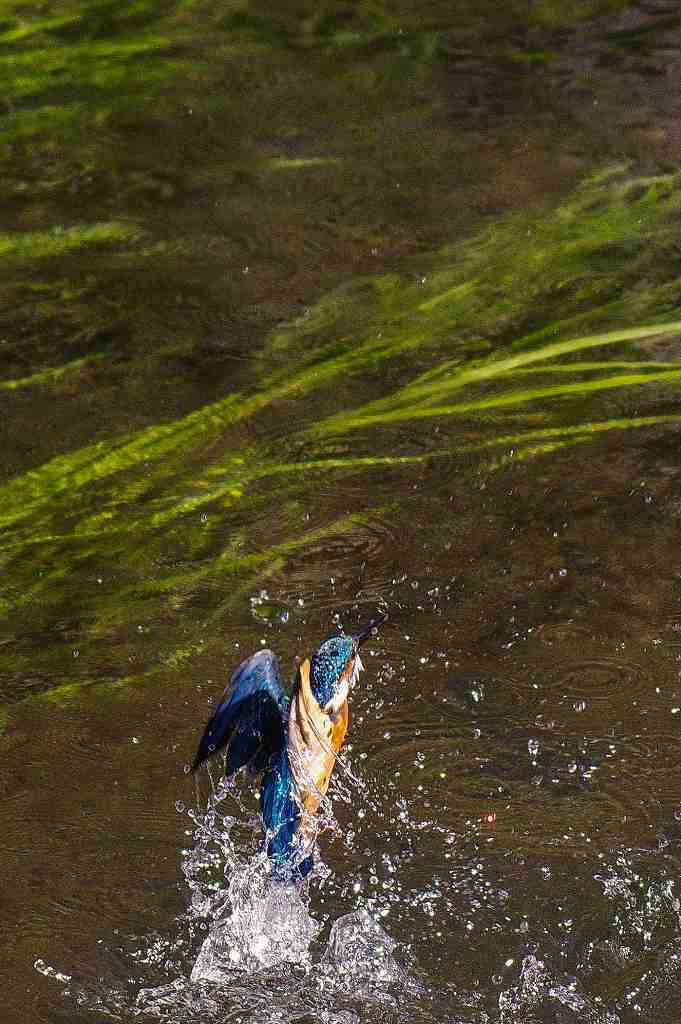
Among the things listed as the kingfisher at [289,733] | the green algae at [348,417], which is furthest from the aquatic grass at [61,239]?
the kingfisher at [289,733]

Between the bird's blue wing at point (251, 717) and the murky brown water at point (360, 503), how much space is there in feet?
0.90

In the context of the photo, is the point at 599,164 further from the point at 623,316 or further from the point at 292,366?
the point at 292,366

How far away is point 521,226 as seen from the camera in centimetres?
494

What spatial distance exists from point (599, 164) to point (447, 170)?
1.74ft

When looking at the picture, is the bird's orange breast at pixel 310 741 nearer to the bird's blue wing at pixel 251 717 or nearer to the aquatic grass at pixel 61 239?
the bird's blue wing at pixel 251 717

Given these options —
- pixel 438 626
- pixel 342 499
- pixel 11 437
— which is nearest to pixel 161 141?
pixel 11 437

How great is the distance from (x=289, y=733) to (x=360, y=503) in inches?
55.6

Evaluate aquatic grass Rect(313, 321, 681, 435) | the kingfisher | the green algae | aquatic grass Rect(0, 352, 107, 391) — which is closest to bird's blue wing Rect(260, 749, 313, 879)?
the kingfisher

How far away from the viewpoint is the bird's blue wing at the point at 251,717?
244cm

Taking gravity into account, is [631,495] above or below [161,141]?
below

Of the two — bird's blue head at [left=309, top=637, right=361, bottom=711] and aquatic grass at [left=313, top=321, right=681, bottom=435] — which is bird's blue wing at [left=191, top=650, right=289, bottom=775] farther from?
aquatic grass at [left=313, top=321, right=681, bottom=435]

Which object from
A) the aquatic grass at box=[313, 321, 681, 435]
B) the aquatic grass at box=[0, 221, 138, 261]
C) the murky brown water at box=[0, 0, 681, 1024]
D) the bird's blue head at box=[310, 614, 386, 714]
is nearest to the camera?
the bird's blue head at box=[310, 614, 386, 714]

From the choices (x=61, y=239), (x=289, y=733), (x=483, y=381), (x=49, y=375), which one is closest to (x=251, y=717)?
(x=289, y=733)

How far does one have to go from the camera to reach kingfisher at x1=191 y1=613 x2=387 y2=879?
239cm
